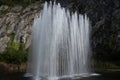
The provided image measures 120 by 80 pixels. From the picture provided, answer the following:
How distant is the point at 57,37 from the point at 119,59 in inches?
631

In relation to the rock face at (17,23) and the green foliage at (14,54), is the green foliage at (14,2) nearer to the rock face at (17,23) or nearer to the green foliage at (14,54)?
the rock face at (17,23)

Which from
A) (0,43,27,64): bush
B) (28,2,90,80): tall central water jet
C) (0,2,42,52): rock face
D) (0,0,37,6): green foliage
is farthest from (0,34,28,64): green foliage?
(0,0,37,6): green foliage

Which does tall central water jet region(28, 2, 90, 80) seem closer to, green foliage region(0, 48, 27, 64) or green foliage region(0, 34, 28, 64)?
green foliage region(0, 48, 27, 64)

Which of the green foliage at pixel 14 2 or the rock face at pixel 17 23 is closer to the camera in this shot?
the rock face at pixel 17 23

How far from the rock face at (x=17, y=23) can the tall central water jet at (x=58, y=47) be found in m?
16.2

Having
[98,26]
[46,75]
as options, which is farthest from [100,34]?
[46,75]

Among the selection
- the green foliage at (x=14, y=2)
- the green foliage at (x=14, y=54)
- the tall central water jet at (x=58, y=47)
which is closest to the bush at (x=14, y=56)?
the green foliage at (x=14, y=54)

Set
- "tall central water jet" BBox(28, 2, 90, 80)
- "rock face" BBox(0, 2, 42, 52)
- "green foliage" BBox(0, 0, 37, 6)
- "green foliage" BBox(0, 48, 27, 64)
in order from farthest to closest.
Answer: "green foliage" BBox(0, 0, 37, 6)
"rock face" BBox(0, 2, 42, 52)
"green foliage" BBox(0, 48, 27, 64)
"tall central water jet" BBox(28, 2, 90, 80)

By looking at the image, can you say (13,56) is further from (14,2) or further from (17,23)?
(14,2)

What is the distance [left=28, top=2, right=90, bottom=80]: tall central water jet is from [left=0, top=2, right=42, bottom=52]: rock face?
16153 mm

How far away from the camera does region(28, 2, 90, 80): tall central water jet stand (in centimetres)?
3111

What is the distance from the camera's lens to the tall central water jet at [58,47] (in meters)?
31.1

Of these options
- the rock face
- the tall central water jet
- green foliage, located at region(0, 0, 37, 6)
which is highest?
green foliage, located at region(0, 0, 37, 6)

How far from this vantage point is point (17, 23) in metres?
56.6
